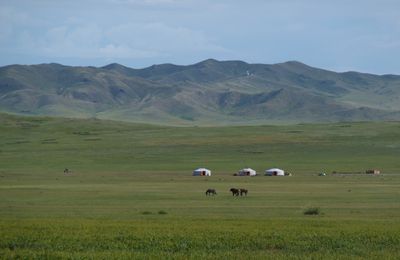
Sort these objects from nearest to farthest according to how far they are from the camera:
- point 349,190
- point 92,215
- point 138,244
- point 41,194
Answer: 1. point 138,244
2. point 92,215
3. point 41,194
4. point 349,190

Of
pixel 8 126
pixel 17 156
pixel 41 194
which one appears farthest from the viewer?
pixel 8 126

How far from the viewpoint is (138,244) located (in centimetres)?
2452

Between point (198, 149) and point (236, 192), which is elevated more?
point (198, 149)

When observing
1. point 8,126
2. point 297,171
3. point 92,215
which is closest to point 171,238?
point 92,215

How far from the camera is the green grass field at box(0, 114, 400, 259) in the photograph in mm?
24250

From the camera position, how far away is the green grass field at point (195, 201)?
24250 millimetres

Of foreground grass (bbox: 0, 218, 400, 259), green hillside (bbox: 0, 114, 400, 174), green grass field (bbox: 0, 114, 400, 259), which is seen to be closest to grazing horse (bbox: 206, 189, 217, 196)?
green grass field (bbox: 0, 114, 400, 259)

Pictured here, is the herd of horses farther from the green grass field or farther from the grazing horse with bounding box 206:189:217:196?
the green grass field

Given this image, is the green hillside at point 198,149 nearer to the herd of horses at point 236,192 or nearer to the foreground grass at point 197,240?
the herd of horses at point 236,192

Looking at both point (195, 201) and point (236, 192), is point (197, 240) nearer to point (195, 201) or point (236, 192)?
point (195, 201)

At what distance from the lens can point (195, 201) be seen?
159 feet

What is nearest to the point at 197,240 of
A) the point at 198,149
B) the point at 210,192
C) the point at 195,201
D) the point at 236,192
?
the point at 195,201

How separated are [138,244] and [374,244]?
24.2 feet

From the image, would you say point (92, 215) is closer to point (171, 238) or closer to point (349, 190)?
point (171, 238)
